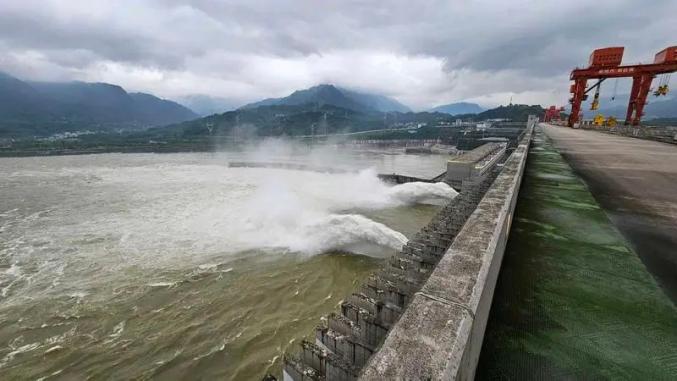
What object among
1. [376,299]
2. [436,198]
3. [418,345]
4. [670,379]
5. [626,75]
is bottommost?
[436,198]

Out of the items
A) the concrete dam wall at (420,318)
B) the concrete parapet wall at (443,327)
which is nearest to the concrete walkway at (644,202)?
the concrete dam wall at (420,318)

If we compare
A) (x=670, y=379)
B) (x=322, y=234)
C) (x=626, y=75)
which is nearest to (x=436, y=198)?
Result: (x=322, y=234)

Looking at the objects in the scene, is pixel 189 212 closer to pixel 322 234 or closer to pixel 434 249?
pixel 322 234

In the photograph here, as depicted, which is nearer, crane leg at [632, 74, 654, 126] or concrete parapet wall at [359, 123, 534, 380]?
concrete parapet wall at [359, 123, 534, 380]

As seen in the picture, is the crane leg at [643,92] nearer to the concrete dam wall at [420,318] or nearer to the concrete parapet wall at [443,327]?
the concrete dam wall at [420,318]

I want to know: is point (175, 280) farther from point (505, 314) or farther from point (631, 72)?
point (631, 72)

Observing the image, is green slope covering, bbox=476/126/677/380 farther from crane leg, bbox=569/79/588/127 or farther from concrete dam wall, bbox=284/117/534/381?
crane leg, bbox=569/79/588/127

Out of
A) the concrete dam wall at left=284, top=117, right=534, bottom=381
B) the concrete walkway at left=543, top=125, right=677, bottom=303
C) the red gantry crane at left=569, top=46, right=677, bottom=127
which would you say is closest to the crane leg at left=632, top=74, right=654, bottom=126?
the red gantry crane at left=569, top=46, right=677, bottom=127
